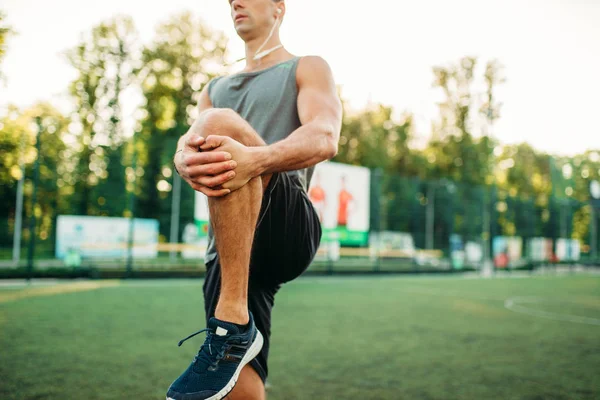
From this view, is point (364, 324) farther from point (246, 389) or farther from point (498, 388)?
point (246, 389)

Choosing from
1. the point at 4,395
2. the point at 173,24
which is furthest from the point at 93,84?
the point at 4,395

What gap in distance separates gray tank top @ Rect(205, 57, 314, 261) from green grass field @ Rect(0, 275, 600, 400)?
1850mm

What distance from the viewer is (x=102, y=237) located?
1402cm

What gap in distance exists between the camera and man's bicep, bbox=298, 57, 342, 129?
176 centimetres

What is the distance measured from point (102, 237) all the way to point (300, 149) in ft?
44.5

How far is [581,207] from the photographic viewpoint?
97.8ft

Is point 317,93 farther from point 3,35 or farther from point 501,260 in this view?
point 501,260

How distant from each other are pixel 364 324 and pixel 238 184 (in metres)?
5.29

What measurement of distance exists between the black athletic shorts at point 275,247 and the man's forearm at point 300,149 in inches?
3.8

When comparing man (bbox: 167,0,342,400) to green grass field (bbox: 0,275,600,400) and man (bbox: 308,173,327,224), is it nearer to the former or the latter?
green grass field (bbox: 0,275,600,400)

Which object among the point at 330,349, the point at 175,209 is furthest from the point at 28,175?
the point at 330,349

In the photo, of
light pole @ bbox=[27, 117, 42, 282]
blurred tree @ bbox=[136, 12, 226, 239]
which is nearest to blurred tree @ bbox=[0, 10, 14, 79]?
light pole @ bbox=[27, 117, 42, 282]

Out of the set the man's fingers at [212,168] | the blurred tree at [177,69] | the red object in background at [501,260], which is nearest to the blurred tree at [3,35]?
the man's fingers at [212,168]

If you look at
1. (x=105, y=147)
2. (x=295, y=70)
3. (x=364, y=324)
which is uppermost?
(x=105, y=147)
